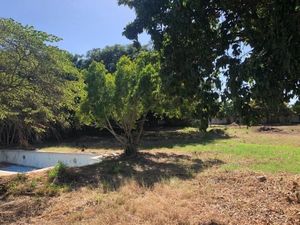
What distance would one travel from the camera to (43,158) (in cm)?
2141

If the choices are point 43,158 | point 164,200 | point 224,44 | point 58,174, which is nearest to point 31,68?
point 58,174

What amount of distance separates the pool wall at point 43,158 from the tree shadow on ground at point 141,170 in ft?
9.51

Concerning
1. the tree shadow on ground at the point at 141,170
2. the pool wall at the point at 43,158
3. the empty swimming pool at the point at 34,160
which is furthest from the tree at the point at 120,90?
the empty swimming pool at the point at 34,160

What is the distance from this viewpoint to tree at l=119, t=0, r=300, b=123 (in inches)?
199

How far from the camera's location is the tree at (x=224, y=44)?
199 inches

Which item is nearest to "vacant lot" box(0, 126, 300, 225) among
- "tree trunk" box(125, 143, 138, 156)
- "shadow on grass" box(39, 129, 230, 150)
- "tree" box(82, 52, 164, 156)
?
"tree trunk" box(125, 143, 138, 156)

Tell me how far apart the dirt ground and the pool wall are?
597 centimetres

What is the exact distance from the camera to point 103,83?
1648cm

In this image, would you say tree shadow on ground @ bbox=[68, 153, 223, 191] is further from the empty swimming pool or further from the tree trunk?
the empty swimming pool

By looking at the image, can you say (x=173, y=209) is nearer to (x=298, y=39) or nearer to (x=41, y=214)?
(x=41, y=214)

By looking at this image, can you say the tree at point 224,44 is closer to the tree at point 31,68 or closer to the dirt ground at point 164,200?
the dirt ground at point 164,200

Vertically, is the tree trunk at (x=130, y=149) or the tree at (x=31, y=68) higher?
the tree at (x=31, y=68)

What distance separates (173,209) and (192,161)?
24.7ft

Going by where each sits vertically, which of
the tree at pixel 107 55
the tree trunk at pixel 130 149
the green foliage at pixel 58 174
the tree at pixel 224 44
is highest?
the tree at pixel 107 55
